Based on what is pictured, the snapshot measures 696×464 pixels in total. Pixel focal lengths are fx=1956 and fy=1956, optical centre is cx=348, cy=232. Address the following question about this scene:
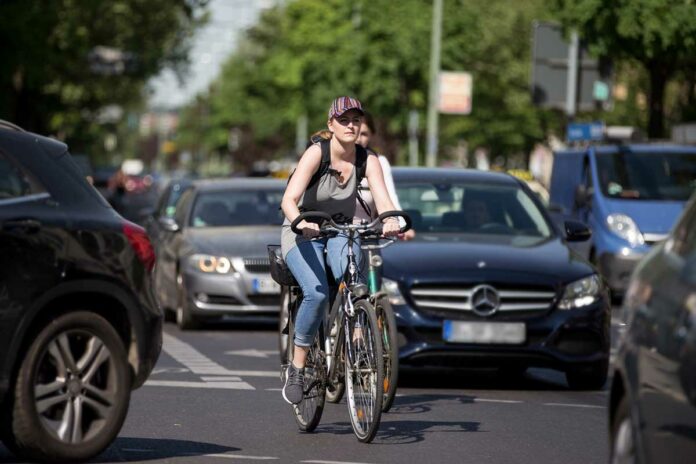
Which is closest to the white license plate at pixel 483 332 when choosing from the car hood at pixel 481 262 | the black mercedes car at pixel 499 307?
the black mercedes car at pixel 499 307

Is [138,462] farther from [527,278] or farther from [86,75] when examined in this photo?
[86,75]

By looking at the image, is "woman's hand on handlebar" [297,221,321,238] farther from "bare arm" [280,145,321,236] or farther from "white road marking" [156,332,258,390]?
"white road marking" [156,332,258,390]

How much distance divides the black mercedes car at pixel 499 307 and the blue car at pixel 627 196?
365 inches

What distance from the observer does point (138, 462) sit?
8.55 meters

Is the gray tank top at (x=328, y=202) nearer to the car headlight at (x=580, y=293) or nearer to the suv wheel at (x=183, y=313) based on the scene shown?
the car headlight at (x=580, y=293)

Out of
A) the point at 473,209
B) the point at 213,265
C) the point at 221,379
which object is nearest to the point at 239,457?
the point at 221,379

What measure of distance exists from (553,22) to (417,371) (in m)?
19.6

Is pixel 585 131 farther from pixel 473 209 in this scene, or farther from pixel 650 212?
pixel 473 209

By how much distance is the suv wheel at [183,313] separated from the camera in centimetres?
1834

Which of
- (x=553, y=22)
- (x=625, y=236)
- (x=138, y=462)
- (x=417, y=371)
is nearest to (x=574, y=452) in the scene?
(x=138, y=462)

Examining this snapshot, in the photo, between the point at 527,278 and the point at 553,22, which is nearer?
the point at 527,278

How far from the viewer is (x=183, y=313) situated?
18406mm

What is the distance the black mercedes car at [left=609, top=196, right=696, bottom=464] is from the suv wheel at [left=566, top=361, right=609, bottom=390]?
568 cm

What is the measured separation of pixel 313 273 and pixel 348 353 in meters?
0.46
